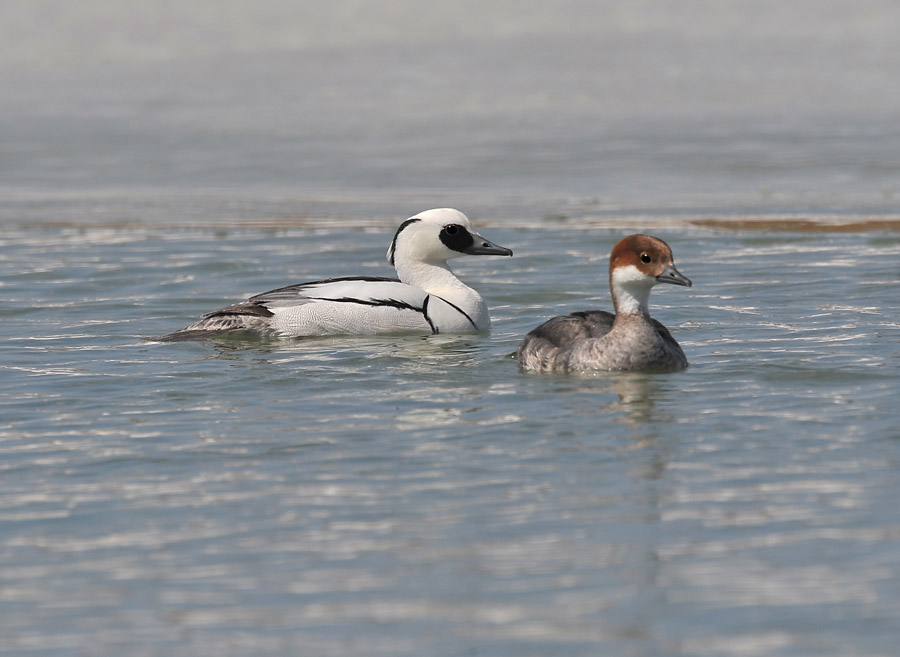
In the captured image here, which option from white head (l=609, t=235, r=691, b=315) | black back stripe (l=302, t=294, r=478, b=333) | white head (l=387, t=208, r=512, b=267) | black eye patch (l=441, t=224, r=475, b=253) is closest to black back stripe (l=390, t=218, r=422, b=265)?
white head (l=387, t=208, r=512, b=267)

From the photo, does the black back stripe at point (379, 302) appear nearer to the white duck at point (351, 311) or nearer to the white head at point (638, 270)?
the white duck at point (351, 311)

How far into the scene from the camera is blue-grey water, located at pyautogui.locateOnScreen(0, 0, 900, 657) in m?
5.08

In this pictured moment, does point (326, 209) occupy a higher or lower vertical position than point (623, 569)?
higher

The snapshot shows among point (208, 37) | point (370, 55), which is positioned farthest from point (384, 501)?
point (208, 37)

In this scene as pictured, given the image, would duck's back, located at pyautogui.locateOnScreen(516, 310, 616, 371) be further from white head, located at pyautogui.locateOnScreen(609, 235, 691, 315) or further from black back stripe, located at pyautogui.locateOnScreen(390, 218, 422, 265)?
black back stripe, located at pyautogui.locateOnScreen(390, 218, 422, 265)

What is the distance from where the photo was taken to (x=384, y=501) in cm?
621

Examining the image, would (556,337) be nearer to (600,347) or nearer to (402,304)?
(600,347)

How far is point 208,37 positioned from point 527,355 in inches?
823

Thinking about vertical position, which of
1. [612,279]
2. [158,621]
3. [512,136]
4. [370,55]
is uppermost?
[370,55]

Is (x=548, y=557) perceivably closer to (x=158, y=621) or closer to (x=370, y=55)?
(x=158, y=621)

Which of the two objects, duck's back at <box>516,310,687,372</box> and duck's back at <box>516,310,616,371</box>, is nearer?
duck's back at <box>516,310,687,372</box>

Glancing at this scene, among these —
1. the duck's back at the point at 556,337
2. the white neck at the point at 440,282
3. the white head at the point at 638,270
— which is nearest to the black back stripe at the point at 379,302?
the white neck at the point at 440,282

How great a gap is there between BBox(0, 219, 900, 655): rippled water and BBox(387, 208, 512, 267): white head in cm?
95

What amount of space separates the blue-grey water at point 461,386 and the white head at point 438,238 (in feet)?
2.26
